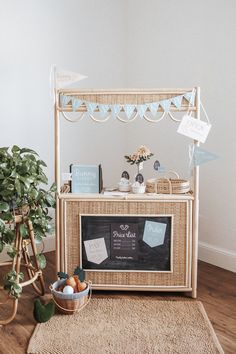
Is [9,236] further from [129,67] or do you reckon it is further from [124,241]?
[129,67]

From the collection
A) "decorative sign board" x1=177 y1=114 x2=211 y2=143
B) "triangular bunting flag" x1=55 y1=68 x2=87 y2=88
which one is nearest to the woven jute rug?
"decorative sign board" x1=177 y1=114 x2=211 y2=143

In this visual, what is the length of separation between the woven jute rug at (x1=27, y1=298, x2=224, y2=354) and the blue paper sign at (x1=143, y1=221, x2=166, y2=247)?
1.09 feet

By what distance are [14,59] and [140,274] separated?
5.52 feet

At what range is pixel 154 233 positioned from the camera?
219 centimetres

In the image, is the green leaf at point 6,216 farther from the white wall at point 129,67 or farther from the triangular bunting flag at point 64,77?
the white wall at point 129,67

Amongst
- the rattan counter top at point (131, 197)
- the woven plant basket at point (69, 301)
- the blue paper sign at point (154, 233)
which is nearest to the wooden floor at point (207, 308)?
the woven plant basket at point (69, 301)

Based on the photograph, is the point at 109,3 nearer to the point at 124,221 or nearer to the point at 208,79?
the point at 208,79

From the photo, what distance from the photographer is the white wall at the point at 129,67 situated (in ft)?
8.60

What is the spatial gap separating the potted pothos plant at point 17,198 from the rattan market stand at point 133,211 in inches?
7.9

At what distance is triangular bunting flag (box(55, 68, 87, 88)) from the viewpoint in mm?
2154

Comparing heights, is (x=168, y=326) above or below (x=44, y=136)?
below

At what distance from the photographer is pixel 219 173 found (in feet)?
8.79

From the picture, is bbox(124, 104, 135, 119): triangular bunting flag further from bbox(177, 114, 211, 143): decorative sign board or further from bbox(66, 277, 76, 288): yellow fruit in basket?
bbox(66, 277, 76, 288): yellow fruit in basket

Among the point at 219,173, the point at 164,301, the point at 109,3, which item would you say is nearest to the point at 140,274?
the point at 164,301
